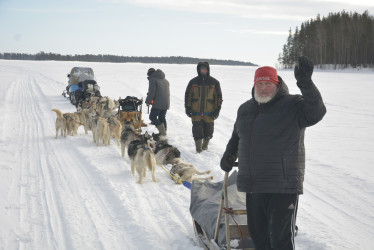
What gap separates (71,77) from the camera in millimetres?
15828

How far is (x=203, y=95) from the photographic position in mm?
6988

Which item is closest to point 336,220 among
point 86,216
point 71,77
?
point 86,216

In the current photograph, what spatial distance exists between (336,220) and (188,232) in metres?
1.77

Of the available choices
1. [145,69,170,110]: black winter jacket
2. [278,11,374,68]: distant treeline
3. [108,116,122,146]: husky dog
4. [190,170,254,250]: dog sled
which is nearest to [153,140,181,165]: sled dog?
[108,116,122,146]: husky dog

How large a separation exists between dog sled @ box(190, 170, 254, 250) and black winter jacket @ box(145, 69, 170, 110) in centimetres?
442

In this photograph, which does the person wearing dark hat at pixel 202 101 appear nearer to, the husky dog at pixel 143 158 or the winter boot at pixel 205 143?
the winter boot at pixel 205 143

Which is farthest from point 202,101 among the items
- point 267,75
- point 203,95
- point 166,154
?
point 267,75

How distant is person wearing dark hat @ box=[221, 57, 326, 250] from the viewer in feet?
7.95

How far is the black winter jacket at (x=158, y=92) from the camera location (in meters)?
8.04

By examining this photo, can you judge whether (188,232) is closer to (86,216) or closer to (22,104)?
(86,216)

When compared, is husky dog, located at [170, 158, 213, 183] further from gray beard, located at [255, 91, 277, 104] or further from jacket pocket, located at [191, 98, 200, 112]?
gray beard, located at [255, 91, 277, 104]

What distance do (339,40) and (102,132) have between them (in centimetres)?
5580

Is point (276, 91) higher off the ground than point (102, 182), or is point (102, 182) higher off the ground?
point (276, 91)

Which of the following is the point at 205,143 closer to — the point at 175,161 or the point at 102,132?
the point at 175,161
